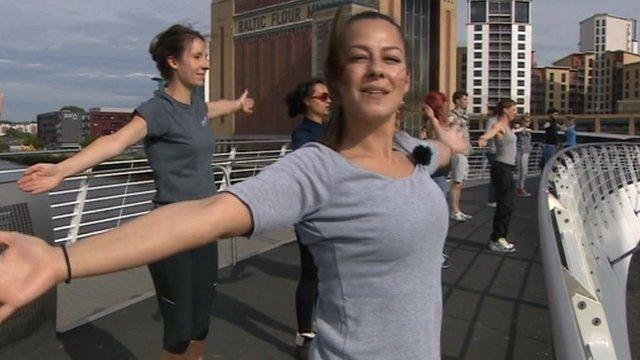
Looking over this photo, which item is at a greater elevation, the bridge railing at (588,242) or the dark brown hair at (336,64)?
the dark brown hair at (336,64)

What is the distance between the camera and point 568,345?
1521mm

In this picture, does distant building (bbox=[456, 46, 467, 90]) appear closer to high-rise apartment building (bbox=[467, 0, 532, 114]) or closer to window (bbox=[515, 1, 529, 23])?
high-rise apartment building (bbox=[467, 0, 532, 114])

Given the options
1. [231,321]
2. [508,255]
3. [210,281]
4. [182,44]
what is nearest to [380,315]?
[210,281]

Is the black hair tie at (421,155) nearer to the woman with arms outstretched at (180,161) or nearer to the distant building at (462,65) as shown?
the woman with arms outstretched at (180,161)

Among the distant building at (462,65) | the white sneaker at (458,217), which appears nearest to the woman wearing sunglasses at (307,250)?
the white sneaker at (458,217)

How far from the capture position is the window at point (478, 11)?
16662 centimetres

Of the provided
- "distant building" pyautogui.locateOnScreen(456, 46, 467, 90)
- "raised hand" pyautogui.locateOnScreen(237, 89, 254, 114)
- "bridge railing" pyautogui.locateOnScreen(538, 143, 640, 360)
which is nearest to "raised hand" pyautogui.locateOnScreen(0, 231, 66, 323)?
"bridge railing" pyautogui.locateOnScreen(538, 143, 640, 360)

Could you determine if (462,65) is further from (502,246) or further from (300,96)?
(300,96)

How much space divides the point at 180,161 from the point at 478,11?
576 ft

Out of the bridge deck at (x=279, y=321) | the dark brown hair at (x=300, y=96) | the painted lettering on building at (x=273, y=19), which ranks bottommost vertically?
the bridge deck at (x=279, y=321)

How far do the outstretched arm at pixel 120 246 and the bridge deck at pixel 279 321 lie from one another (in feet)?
9.33

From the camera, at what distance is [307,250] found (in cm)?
376

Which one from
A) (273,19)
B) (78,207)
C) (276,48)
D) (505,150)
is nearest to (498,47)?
(273,19)

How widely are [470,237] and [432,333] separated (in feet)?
22.0
